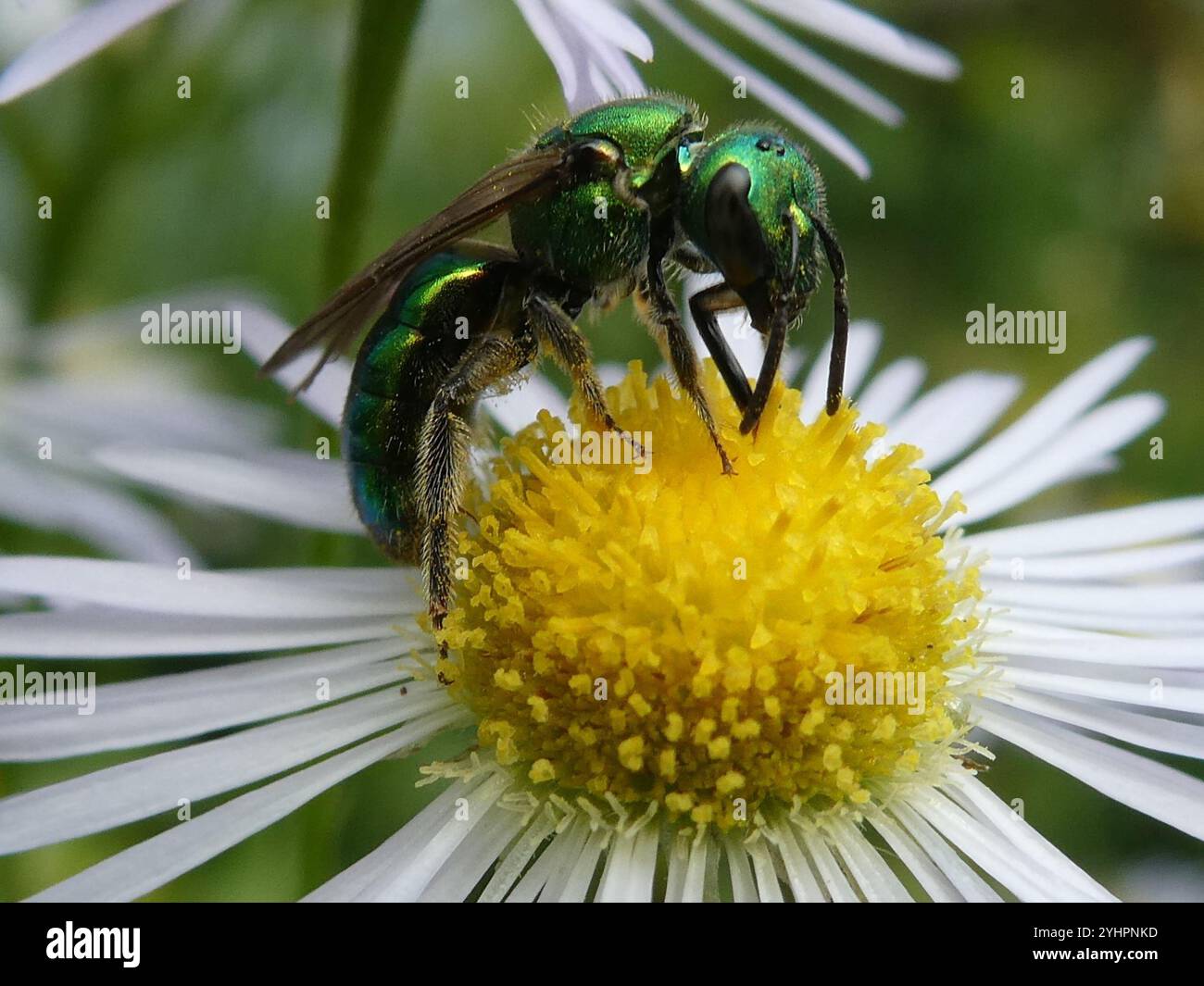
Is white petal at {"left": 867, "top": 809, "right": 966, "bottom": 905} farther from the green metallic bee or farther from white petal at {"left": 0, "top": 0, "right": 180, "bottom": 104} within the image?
white petal at {"left": 0, "top": 0, "right": 180, "bottom": 104}

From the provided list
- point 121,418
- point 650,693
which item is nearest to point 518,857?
point 650,693

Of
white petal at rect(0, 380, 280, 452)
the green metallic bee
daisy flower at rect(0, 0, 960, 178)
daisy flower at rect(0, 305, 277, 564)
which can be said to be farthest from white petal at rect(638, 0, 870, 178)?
white petal at rect(0, 380, 280, 452)

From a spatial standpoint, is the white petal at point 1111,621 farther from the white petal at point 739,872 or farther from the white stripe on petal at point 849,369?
the white petal at point 739,872

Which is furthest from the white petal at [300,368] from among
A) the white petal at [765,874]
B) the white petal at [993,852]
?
the white petal at [993,852]

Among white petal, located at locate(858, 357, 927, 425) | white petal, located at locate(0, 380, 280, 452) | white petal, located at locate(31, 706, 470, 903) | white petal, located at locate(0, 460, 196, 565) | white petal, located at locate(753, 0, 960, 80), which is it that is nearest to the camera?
white petal, located at locate(31, 706, 470, 903)

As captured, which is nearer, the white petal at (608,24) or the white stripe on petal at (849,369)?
the white petal at (608,24)
